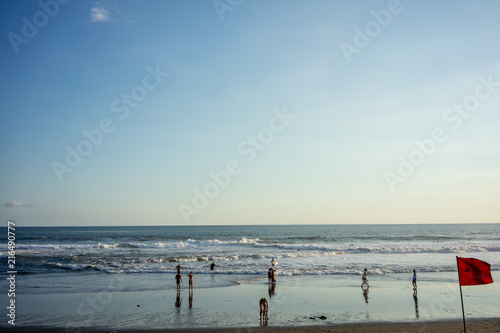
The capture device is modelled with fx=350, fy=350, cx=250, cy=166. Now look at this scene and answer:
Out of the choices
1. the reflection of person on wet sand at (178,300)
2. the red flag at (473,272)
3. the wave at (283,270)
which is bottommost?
the wave at (283,270)

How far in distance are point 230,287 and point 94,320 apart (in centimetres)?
965

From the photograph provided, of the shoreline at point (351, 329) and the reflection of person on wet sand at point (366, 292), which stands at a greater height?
the shoreline at point (351, 329)

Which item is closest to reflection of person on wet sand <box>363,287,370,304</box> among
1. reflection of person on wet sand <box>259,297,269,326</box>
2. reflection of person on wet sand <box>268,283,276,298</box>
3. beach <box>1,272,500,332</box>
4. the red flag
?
beach <box>1,272,500,332</box>

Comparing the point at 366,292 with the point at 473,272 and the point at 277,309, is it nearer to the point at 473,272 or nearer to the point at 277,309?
the point at 277,309

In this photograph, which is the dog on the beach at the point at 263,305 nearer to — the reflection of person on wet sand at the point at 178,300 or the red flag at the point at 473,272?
the reflection of person on wet sand at the point at 178,300

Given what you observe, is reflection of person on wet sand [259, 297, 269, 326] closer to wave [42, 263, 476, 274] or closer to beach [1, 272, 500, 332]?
beach [1, 272, 500, 332]

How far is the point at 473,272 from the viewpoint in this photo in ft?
38.6

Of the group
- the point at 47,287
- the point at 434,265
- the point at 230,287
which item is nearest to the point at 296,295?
the point at 230,287

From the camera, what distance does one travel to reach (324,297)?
65.9 ft

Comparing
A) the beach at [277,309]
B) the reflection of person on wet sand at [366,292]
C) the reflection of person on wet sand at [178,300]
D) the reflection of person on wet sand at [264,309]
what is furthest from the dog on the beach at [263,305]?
the reflection of person on wet sand at [366,292]

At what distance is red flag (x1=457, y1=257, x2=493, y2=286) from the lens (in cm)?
1162

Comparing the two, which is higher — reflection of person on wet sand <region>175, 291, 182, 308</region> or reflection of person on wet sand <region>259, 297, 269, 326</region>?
reflection of person on wet sand <region>259, 297, 269, 326</region>

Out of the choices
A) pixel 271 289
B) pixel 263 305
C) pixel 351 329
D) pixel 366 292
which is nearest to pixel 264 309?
pixel 263 305

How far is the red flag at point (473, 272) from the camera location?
11.6m
